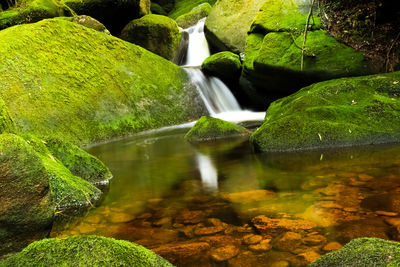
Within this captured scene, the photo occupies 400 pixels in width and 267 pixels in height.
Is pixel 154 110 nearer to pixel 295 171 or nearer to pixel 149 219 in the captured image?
pixel 295 171

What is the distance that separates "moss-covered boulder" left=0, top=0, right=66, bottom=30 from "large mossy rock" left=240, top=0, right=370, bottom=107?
7.90 m

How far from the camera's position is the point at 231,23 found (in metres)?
14.3

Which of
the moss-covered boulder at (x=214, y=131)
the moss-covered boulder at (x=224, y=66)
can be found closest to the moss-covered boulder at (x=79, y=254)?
the moss-covered boulder at (x=214, y=131)

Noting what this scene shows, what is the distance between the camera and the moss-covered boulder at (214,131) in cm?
748

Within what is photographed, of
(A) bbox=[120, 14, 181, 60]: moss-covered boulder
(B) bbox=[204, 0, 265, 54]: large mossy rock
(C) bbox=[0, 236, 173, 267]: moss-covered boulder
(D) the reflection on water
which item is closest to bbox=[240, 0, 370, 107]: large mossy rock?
(B) bbox=[204, 0, 265, 54]: large mossy rock

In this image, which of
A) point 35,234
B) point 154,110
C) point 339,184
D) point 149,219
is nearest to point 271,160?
point 339,184

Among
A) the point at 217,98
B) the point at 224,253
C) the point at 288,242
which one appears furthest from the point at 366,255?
the point at 217,98

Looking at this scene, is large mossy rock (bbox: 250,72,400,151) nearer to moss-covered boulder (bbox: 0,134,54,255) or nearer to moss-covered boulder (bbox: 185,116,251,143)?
moss-covered boulder (bbox: 185,116,251,143)

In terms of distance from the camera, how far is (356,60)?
7.99 m

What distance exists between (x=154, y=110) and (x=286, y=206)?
7552mm

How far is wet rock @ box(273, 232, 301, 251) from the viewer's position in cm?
240

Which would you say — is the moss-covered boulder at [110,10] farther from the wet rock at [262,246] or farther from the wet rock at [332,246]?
the wet rock at [332,246]

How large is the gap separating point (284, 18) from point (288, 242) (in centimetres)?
874

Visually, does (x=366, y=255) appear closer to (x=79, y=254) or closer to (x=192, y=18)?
(x=79, y=254)
